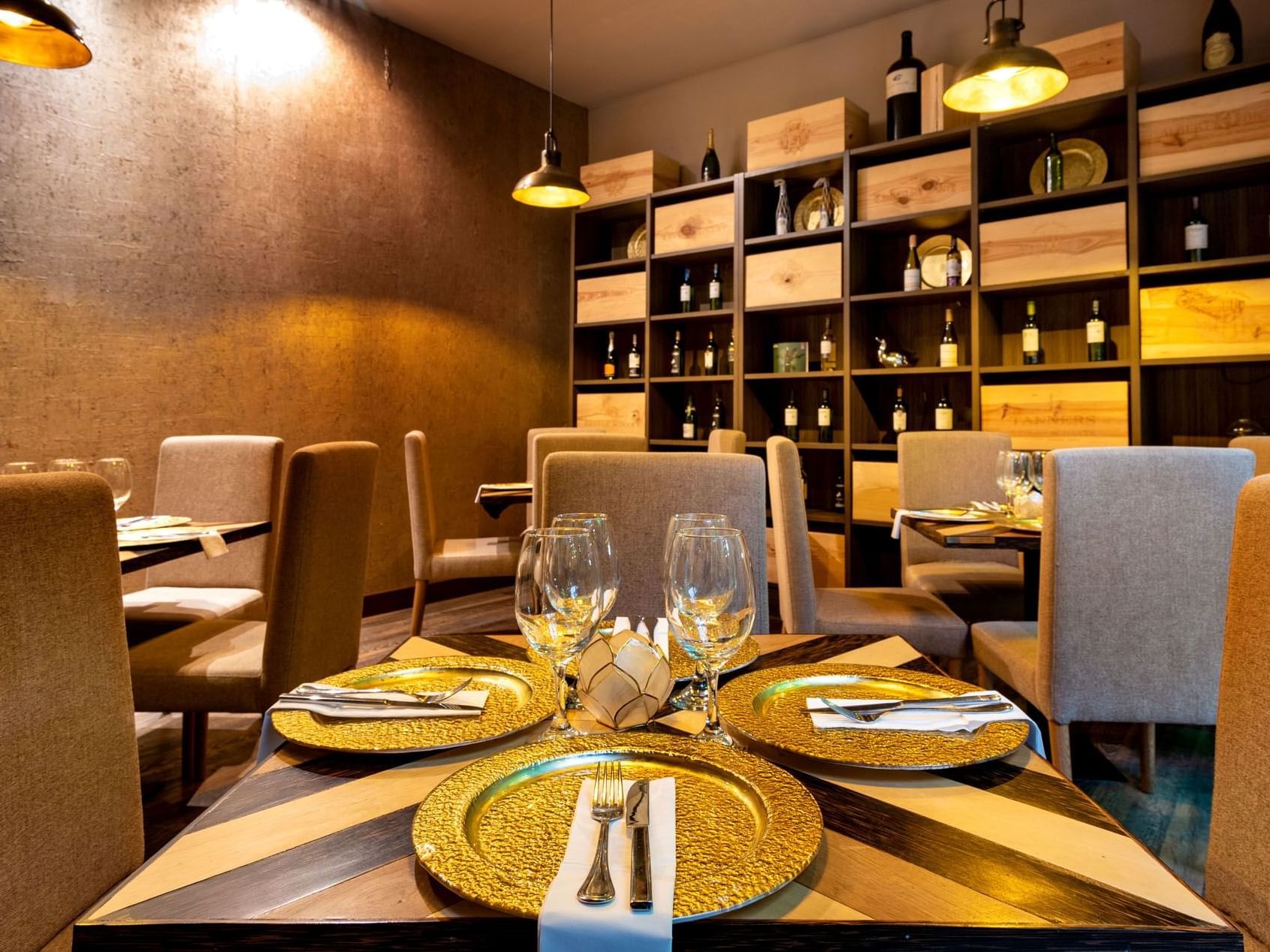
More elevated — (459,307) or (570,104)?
(570,104)

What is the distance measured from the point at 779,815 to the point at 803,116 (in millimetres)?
4143

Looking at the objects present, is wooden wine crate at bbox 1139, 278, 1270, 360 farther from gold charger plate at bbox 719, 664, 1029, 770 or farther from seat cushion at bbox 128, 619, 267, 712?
seat cushion at bbox 128, 619, 267, 712

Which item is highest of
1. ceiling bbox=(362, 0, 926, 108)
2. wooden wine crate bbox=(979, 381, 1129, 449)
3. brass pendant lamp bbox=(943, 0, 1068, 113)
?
ceiling bbox=(362, 0, 926, 108)

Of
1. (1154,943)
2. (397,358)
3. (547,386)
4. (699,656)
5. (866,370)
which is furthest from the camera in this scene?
(547,386)

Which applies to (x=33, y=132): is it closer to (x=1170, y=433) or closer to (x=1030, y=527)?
(x=1030, y=527)

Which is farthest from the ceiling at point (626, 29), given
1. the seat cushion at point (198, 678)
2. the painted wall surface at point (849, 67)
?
the seat cushion at point (198, 678)

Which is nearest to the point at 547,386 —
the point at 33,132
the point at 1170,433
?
the point at 33,132

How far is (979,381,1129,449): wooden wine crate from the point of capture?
3.24 meters

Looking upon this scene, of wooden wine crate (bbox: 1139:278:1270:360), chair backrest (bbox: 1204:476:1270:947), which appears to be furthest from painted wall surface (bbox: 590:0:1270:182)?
chair backrest (bbox: 1204:476:1270:947)

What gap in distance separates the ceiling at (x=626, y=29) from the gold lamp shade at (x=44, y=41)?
91.0 inches

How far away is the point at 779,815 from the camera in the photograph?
0.53 meters

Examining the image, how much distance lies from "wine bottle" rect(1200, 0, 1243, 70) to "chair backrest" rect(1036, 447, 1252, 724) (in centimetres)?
246

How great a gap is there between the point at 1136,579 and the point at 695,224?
10.9 ft

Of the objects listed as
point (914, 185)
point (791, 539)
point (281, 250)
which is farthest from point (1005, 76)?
point (281, 250)
